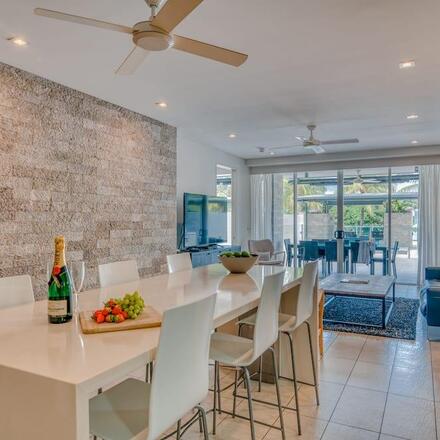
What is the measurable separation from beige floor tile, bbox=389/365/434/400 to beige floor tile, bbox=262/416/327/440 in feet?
2.65

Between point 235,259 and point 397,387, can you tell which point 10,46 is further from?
point 397,387

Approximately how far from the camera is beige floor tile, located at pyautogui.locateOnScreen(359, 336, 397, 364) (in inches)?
142

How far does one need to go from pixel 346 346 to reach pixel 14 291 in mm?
3194

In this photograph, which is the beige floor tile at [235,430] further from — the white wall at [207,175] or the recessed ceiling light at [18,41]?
the white wall at [207,175]

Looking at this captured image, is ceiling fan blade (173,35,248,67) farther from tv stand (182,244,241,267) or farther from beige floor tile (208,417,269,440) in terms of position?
tv stand (182,244,241,267)

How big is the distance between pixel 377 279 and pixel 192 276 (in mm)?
3784

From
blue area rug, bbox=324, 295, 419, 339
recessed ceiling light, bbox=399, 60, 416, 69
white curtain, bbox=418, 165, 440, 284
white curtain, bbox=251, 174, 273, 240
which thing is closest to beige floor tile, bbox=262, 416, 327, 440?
blue area rug, bbox=324, 295, 419, 339

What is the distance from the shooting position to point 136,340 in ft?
4.31

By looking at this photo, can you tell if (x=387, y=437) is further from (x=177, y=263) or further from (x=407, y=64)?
(x=407, y=64)

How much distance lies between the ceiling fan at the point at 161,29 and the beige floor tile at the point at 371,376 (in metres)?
2.56

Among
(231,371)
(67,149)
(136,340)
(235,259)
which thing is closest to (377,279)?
(231,371)

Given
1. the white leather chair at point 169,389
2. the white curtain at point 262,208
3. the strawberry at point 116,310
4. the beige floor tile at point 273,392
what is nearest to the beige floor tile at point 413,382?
the beige floor tile at point 273,392

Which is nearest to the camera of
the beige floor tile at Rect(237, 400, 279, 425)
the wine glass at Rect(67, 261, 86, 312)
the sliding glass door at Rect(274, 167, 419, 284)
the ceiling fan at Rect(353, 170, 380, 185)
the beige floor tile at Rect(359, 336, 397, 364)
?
the wine glass at Rect(67, 261, 86, 312)

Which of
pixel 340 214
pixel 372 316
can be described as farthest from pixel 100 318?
pixel 340 214
